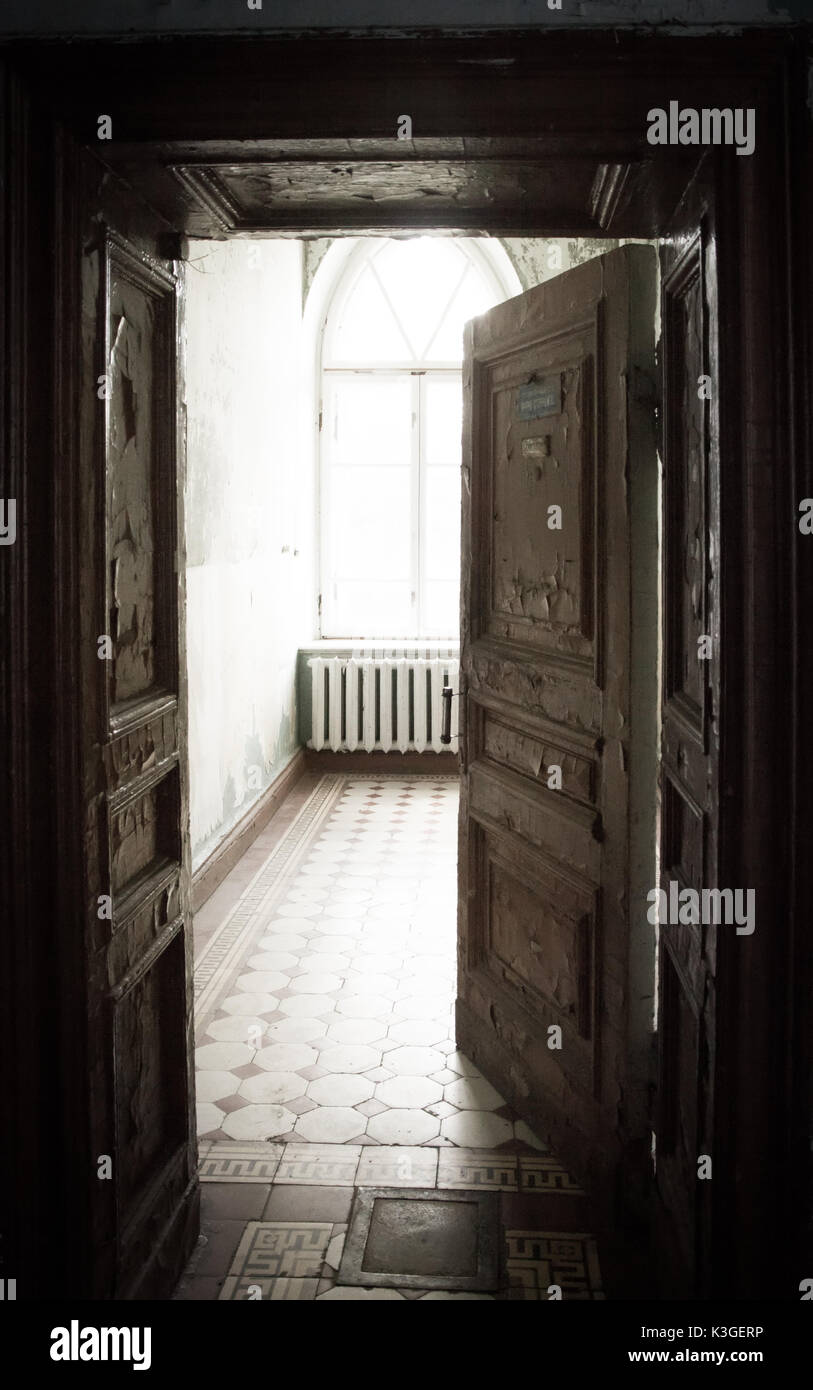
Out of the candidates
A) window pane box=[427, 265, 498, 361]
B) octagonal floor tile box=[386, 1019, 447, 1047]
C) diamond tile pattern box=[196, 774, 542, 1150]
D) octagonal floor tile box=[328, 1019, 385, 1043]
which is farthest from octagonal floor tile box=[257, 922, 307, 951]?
window pane box=[427, 265, 498, 361]

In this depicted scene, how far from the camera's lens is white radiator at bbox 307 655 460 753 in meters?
7.89

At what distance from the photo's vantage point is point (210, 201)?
2.21m

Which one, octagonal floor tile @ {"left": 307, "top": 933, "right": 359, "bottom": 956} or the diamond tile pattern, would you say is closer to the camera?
the diamond tile pattern

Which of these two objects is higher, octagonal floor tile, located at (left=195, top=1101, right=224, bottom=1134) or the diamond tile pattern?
the diamond tile pattern

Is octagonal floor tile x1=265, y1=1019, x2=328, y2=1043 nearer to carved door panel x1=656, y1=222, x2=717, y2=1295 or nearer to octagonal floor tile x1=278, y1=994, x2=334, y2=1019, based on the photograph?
octagonal floor tile x1=278, y1=994, x2=334, y2=1019

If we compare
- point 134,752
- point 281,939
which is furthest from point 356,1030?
point 134,752

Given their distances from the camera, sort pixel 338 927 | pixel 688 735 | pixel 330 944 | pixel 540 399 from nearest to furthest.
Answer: pixel 688 735 < pixel 540 399 < pixel 330 944 < pixel 338 927

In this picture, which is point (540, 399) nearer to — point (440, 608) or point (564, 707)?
point (564, 707)

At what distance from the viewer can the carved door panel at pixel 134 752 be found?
6.33 feet

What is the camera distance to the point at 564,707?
2738 millimetres

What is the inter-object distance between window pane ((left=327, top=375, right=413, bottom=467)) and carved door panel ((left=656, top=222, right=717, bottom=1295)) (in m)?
6.20

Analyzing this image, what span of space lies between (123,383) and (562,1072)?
201 centimetres

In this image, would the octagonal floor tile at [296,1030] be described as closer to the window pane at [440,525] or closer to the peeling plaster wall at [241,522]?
the peeling plaster wall at [241,522]

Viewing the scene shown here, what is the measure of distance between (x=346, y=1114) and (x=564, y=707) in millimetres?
1411
